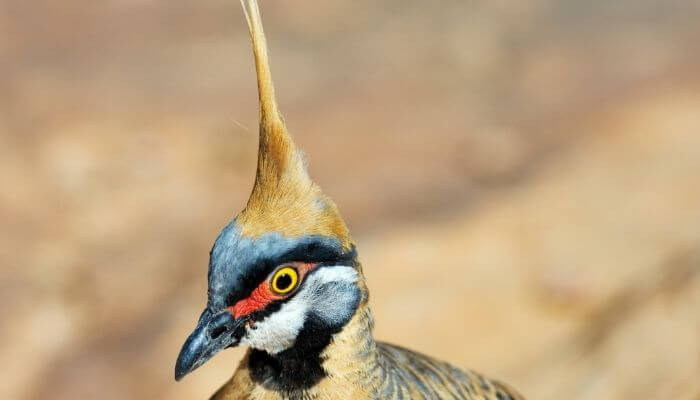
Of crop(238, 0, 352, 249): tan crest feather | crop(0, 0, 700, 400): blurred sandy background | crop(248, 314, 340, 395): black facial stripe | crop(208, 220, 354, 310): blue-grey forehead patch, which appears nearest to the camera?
crop(208, 220, 354, 310): blue-grey forehead patch

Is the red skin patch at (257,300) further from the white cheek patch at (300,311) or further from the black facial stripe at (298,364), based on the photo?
the black facial stripe at (298,364)

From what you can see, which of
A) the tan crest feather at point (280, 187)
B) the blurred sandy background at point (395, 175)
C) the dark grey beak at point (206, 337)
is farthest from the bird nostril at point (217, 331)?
the blurred sandy background at point (395, 175)

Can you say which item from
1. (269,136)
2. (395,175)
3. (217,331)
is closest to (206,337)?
(217,331)

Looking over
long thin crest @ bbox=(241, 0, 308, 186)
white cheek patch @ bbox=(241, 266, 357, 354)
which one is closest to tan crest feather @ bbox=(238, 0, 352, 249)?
long thin crest @ bbox=(241, 0, 308, 186)

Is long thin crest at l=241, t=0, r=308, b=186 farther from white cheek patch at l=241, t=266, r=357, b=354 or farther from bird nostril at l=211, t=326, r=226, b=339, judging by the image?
bird nostril at l=211, t=326, r=226, b=339

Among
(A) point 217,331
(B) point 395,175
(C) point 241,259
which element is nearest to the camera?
(C) point 241,259

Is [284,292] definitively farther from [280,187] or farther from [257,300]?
[280,187]

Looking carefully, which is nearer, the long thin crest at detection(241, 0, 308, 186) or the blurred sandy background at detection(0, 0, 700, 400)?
the long thin crest at detection(241, 0, 308, 186)

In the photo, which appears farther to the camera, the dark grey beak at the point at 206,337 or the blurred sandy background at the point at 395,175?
the blurred sandy background at the point at 395,175
